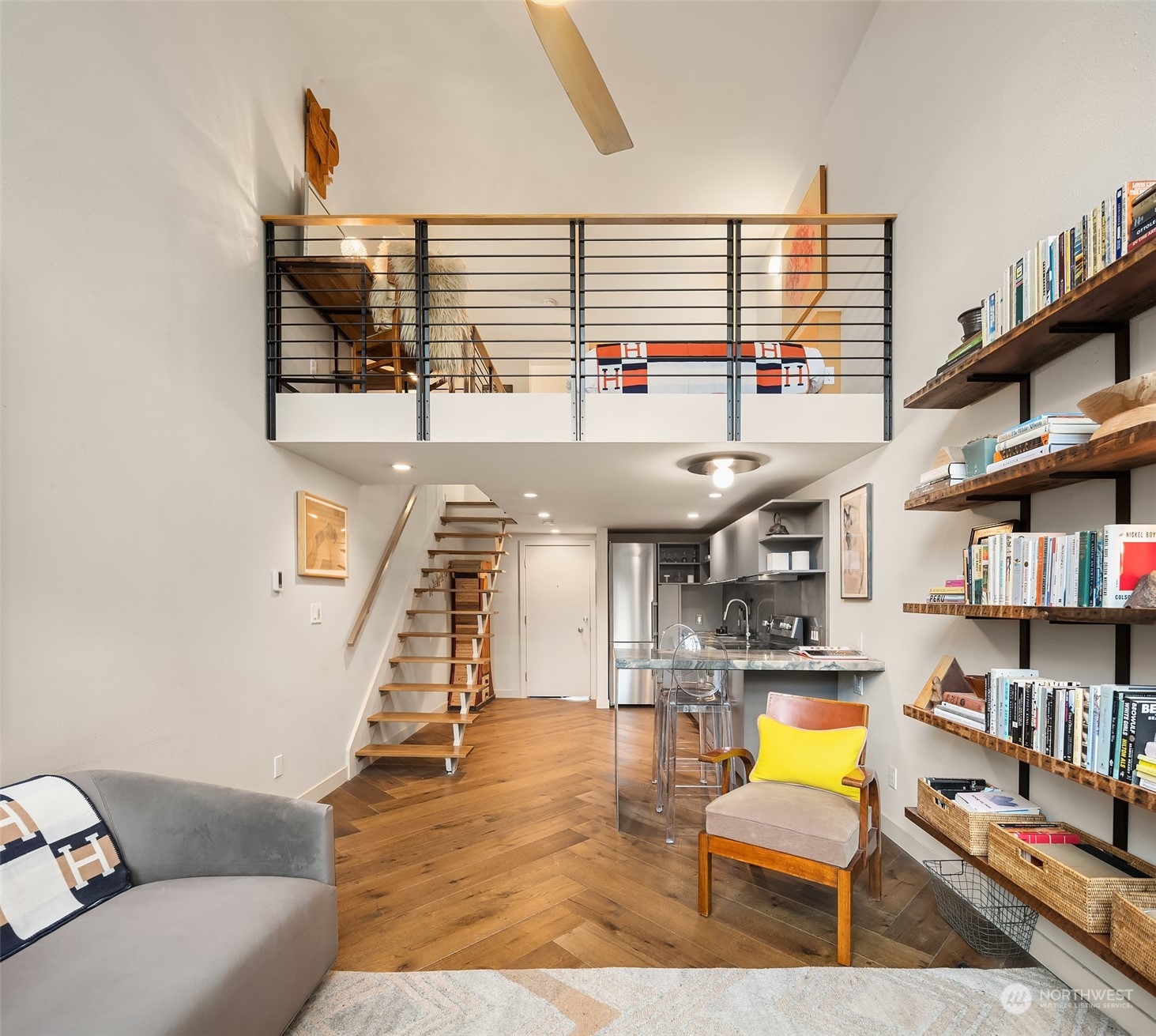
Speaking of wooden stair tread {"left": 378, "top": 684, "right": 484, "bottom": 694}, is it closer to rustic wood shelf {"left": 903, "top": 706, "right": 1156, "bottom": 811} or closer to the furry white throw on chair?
the furry white throw on chair

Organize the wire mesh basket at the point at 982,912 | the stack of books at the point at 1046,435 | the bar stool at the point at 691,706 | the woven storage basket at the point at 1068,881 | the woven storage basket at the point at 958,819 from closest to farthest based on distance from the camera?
1. the woven storage basket at the point at 1068,881
2. the stack of books at the point at 1046,435
3. the woven storage basket at the point at 958,819
4. the wire mesh basket at the point at 982,912
5. the bar stool at the point at 691,706

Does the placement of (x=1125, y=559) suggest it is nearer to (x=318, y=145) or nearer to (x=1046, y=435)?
(x=1046, y=435)

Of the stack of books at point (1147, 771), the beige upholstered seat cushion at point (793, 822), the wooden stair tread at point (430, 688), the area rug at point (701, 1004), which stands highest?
the stack of books at point (1147, 771)

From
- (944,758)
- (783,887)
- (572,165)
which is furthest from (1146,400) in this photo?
(572,165)

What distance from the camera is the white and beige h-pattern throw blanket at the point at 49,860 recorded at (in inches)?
60.0

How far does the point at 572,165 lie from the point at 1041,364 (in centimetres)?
401

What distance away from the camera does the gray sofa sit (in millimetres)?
1327

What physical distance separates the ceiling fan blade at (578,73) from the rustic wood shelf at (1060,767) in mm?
2456

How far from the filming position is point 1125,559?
1520 mm

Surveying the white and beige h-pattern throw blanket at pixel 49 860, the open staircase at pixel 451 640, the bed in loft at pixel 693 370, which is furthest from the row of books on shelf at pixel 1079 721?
the open staircase at pixel 451 640

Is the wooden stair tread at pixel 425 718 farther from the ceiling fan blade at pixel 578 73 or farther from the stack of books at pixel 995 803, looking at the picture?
the ceiling fan blade at pixel 578 73

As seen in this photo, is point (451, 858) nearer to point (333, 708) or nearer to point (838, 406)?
point (333, 708)

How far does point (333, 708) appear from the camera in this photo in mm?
4176

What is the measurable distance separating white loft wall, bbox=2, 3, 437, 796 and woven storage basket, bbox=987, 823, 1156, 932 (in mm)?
2918
